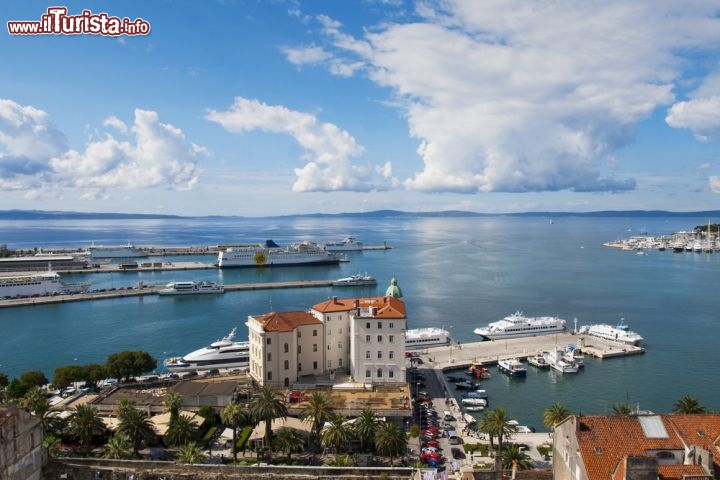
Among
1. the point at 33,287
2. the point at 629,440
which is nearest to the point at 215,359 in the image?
the point at 629,440

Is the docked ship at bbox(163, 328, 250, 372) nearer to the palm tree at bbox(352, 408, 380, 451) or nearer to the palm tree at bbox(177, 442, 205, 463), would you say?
the palm tree at bbox(352, 408, 380, 451)

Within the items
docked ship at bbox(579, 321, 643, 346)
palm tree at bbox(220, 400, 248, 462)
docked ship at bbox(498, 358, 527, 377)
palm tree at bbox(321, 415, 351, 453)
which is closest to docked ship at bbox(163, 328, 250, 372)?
palm tree at bbox(220, 400, 248, 462)

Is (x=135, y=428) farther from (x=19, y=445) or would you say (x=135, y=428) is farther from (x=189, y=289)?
(x=189, y=289)

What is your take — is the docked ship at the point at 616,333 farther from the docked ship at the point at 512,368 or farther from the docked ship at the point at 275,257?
the docked ship at the point at 275,257

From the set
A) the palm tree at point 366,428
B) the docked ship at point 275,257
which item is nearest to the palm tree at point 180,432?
the palm tree at point 366,428

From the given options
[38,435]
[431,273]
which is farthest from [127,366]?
[431,273]

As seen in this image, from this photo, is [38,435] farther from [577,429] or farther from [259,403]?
[577,429]
